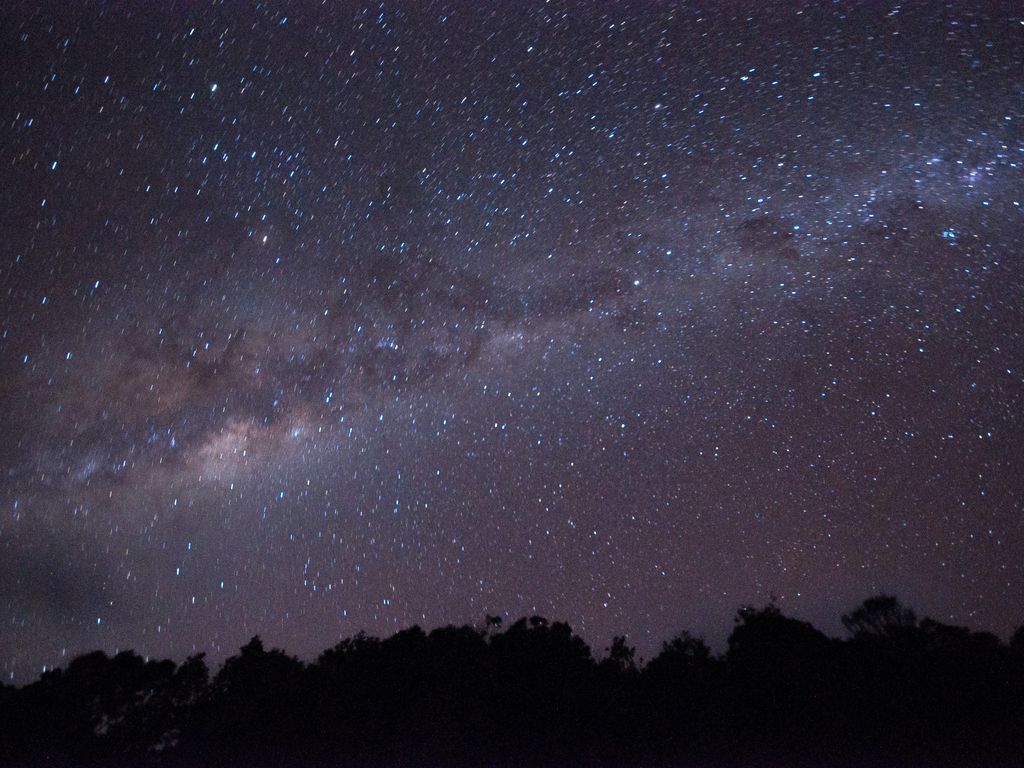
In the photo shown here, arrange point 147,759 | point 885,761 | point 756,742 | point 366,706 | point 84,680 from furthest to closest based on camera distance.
A: point 84,680 → point 147,759 → point 366,706 → point 756,742 → point 885,761

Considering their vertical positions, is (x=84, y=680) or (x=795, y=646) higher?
(x=84, y=680)

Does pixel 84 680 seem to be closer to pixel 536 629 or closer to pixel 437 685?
pixel 437 685

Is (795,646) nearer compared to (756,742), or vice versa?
(756,742)

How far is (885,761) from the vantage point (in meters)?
19.2

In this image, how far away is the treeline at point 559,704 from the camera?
2041 centimetres

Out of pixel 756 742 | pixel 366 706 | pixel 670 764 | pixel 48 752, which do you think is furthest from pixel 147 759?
pixel 756 742

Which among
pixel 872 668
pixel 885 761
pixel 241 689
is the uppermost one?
pixel 241 689

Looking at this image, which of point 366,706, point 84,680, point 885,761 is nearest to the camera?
point 885,761

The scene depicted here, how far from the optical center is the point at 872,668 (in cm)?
2194

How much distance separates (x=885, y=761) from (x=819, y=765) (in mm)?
1622

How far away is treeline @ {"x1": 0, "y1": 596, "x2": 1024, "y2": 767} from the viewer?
803 inches

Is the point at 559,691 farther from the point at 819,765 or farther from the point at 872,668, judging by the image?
the point at 872,668

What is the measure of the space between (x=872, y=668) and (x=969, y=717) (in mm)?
2705

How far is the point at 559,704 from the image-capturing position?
22.8 m
